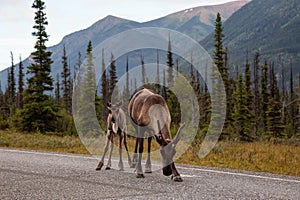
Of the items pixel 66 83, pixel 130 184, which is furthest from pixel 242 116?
pixel 66 83

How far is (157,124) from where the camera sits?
8.05 meters

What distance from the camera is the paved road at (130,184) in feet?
22.0

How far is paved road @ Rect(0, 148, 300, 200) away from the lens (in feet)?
22.0

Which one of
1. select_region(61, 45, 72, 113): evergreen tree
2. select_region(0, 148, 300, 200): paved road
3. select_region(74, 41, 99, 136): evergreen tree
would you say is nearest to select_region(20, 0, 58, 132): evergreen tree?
select_region(74, 41, 99, 136): evergreen tree

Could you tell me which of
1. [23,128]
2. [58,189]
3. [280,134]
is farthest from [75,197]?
[280,134]

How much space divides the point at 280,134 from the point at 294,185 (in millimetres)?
39752

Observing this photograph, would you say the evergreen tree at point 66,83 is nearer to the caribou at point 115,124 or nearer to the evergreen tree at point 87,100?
the evergreen tree at point 87,100

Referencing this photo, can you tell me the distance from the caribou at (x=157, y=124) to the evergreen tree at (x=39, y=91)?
2322 centimetres

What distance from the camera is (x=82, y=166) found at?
10359 millimetres

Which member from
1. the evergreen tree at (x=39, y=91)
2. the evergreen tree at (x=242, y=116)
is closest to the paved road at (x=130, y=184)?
the evergreen tree at (x=39, y=91)

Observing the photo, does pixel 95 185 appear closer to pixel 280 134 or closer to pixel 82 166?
pixel 82 166

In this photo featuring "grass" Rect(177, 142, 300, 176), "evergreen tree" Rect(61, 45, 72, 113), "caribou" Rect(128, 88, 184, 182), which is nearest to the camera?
"caribou" Rect(128, 88, 184, 182)

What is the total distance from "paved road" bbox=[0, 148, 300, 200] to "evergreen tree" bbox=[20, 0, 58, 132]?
2162 centimetres

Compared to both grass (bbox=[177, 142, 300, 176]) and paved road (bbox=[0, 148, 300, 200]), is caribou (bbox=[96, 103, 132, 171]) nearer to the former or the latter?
paved road (bbox=[0, 148, 300, 200])
